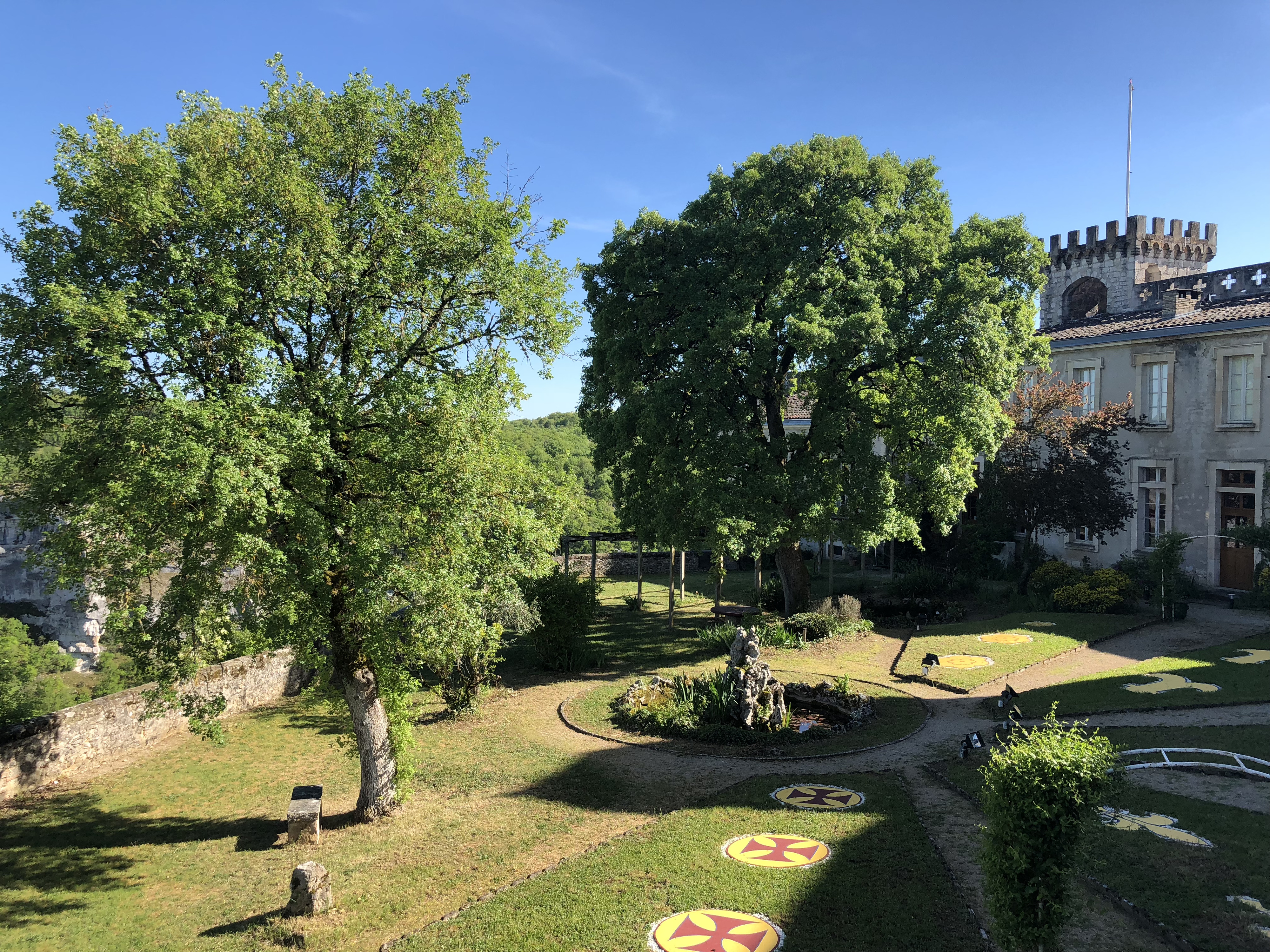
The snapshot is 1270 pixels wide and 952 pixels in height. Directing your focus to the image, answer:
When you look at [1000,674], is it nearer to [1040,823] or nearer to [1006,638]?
[1006,638]

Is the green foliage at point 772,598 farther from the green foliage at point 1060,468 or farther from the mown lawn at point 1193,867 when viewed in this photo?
the mown lawn at point 1193,867

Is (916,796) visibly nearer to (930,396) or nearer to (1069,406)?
(930,396)

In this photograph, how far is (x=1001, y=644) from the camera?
2070 centimetres

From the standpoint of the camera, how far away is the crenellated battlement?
34000mm

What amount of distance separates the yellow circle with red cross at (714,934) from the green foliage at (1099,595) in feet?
64.8

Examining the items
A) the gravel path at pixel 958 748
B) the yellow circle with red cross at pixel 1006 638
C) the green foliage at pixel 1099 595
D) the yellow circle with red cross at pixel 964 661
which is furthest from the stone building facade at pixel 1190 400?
the yellow circle with red cross at pixel 964 661

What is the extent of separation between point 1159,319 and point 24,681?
3690cm

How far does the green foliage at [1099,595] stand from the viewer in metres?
23.5

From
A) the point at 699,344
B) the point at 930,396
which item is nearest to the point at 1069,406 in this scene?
the point at 930,396

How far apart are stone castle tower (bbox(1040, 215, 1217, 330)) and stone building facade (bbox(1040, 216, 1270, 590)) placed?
2.05m

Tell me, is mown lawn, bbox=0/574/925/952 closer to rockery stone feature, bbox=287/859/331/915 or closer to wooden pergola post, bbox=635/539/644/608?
rockery stone feature, bbox=287/859/331/915

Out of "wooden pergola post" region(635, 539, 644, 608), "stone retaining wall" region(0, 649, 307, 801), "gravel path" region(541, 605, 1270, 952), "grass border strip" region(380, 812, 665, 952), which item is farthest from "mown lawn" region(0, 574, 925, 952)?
"wooden pergola post" region(635, 539, 644, 608)

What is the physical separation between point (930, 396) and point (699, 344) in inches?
235

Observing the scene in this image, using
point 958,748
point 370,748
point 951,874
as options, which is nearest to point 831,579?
point 958,748
